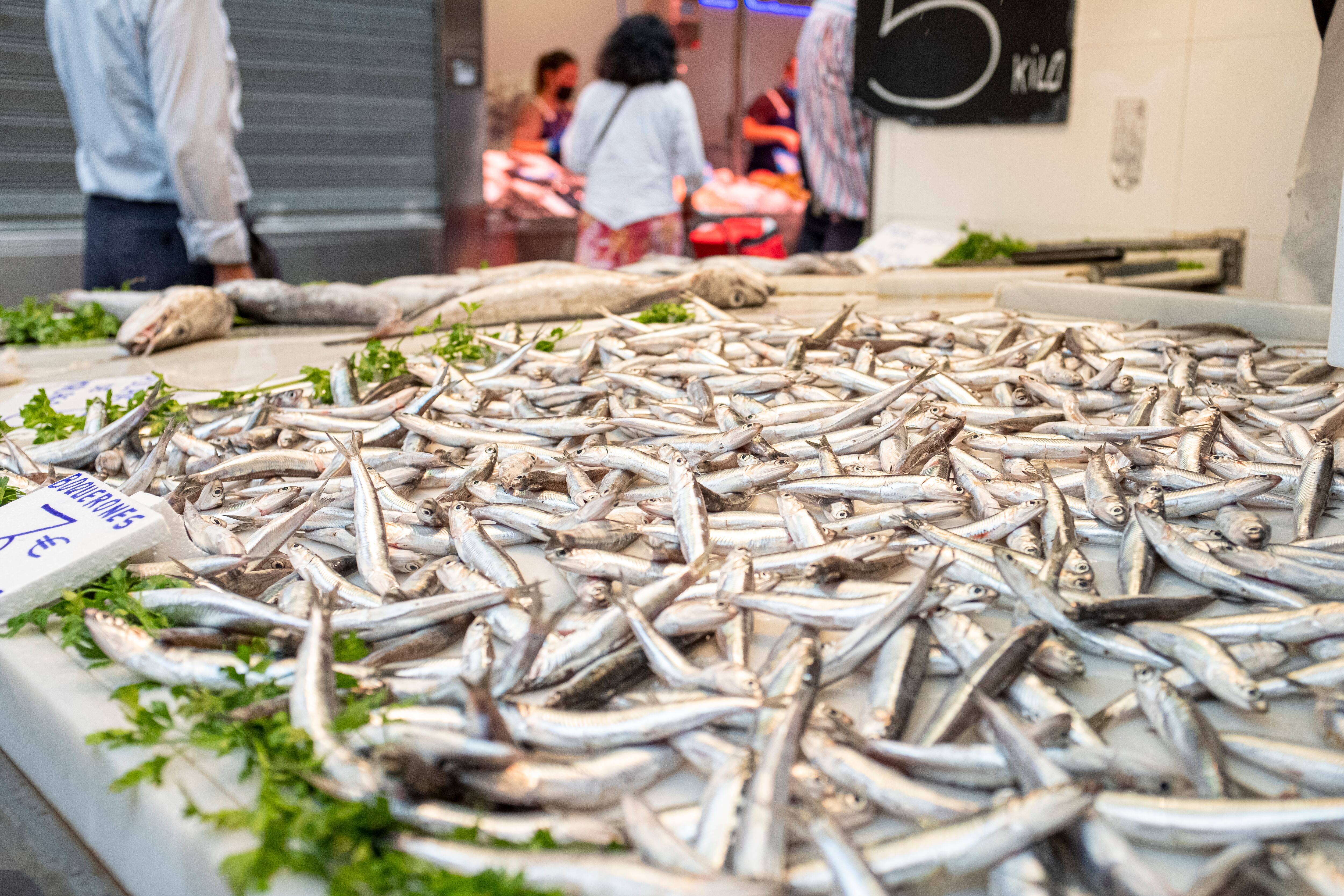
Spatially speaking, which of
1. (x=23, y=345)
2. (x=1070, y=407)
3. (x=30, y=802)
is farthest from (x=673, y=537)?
(x=23, y=345)

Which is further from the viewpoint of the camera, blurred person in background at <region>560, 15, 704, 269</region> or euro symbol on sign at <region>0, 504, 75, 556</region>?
blurred person in background at <region>560, 15, 704, 269</region>

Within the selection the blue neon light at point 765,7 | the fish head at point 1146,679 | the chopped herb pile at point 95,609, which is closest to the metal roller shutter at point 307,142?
the blue neon light at point 765,7

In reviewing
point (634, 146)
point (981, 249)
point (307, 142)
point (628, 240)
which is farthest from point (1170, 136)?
point (307, 142)

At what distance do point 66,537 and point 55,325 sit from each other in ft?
9.41

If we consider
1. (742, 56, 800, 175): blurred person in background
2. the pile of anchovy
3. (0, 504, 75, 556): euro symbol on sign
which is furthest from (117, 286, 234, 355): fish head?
(742, 56, 800, 175): blurred person in background

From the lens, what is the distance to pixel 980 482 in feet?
6.77

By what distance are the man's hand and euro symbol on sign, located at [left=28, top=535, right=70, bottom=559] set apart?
10.9 feet

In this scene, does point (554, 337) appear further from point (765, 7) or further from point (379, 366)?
point (765, 7)

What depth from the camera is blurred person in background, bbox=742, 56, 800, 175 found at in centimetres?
907

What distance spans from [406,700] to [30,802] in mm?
662

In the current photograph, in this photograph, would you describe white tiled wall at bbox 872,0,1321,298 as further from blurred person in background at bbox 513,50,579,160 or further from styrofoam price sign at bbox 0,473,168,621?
styrofoam price sign at bbox 0,473,168,621

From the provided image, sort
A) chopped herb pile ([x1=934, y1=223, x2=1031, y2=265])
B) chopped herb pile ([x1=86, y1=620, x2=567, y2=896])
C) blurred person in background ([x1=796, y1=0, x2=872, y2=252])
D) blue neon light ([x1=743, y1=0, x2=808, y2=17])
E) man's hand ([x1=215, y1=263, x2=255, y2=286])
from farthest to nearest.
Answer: blue neon light ([x1=743, y1=0, x2=808, y2=17]), blurred person in background ([x1=796, y1=0, x2=872, y2=252]), chopped herb pile ([x1=934, y1=223, x2=1031, y2=265]), man's hand ([x1=215, y1=263, x2=255, y2=286]), chopped herb pile ([x1=86, y1=620, x2=567, y2=896])

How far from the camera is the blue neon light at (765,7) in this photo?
9.77 m

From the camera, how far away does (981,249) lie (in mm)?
5969
